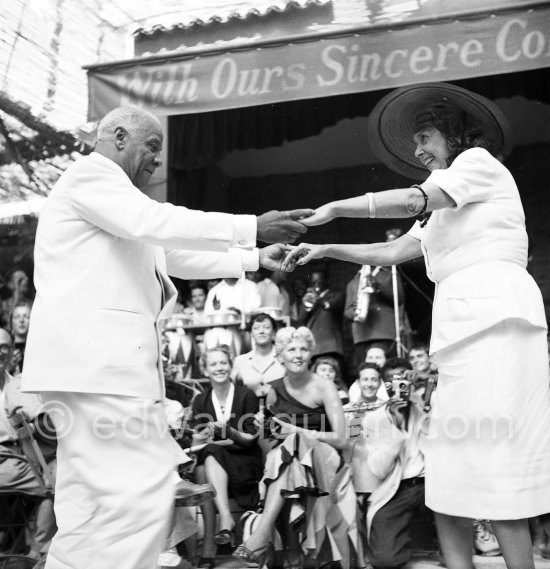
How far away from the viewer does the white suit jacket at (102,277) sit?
285 centimetres

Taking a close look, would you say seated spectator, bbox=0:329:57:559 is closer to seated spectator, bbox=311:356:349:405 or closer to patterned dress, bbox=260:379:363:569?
patterned dress, bbox=260:379:363:569

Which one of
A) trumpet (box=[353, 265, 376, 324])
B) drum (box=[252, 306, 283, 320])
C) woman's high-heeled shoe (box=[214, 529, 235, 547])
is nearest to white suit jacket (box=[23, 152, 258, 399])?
woman's high-heeled shoe (box=[214, 529, 235, 547])

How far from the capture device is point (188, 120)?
9594mm

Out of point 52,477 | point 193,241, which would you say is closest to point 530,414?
point 193,241

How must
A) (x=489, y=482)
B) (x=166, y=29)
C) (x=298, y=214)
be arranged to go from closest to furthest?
(x=489, y=482) → (x=298, y=214) → (x=166, y=29)

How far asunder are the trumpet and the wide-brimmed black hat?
4434mm

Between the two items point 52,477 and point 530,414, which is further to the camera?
point 52,477

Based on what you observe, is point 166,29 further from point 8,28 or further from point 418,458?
point 418,458

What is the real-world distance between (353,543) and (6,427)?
7.88 ft

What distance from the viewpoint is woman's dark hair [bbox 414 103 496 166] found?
11.2 feet

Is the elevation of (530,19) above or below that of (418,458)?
above

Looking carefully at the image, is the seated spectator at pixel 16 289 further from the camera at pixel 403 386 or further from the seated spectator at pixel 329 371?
the camera at pixel 403 386

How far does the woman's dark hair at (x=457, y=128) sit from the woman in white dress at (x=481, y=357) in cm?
26

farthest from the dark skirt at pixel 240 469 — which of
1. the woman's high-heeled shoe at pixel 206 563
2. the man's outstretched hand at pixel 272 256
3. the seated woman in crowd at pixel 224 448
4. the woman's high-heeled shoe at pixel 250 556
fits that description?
the man's outstretched hand at pixel 272 256
